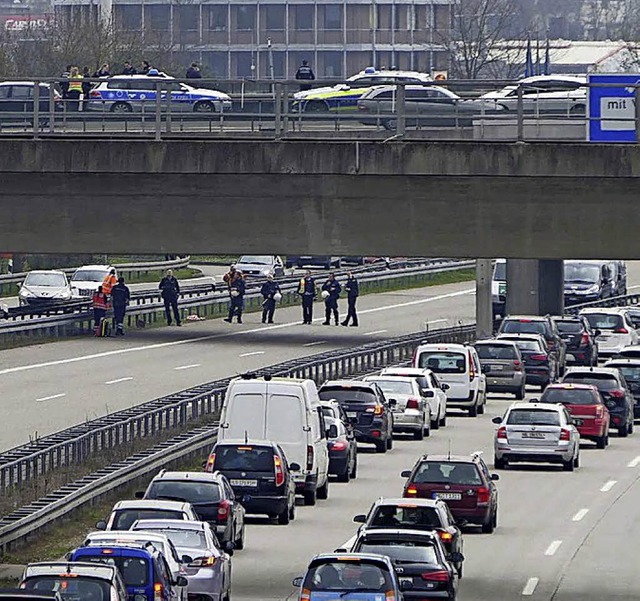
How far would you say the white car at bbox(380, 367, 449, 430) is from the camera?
44.6m

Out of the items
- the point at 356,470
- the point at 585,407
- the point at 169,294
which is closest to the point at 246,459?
the point at 356,470

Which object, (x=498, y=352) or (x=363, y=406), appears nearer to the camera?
(x=363, y=406)

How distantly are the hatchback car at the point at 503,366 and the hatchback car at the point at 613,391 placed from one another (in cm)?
446

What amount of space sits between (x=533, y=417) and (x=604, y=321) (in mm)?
25380

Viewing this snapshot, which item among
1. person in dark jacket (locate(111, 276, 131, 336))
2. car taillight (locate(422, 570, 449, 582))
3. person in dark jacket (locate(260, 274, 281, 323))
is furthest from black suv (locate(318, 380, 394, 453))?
person in dark jacket (locate(260, 274, 281, 323))

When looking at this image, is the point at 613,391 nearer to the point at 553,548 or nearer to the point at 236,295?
the point at 553,548

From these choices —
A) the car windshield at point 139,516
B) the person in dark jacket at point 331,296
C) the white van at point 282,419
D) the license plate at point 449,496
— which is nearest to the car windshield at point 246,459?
the white van at point 282,419

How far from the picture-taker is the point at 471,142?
2461 centimetres

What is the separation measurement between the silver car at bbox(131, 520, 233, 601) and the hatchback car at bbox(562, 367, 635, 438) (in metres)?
22.6

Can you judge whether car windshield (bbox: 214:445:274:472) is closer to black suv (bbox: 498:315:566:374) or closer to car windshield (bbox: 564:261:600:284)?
black suv (bbox: 498:315:566:374)

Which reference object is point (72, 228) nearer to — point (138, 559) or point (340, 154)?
point (340, 154)

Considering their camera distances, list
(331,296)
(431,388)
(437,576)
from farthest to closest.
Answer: (331,296) < (431,388) < (437,576)

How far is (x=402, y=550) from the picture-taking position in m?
23.4

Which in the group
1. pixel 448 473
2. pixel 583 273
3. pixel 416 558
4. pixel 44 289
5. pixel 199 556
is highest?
pixel 199 556
